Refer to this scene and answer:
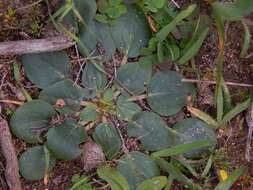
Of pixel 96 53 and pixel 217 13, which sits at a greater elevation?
pixel 217 13

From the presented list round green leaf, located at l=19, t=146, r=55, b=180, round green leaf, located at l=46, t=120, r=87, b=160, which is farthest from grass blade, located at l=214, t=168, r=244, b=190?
round green leaf, located at l=19, t=146, r=55, b=180

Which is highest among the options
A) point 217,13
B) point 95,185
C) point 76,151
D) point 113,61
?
point 217,13

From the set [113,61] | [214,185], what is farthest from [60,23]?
[214,185]

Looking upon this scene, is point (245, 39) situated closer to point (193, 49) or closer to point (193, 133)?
point (193, 49)

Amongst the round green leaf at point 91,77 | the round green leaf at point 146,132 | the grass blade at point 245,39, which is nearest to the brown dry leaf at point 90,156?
the round green leaf at point 146,132

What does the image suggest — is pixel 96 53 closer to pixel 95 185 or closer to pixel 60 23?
pixel 60 23

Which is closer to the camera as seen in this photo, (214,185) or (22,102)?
(22,102)
